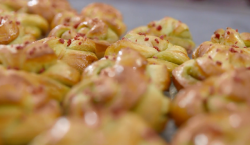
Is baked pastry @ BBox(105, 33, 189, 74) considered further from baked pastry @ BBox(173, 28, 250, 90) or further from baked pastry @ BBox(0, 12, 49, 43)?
baked pastry @ BBox(0, 12, 49, 43)

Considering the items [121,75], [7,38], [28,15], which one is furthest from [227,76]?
[28,15]

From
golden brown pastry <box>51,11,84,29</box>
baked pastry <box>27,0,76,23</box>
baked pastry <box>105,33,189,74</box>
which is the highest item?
baked pastry <box>27,0,76,23</box>

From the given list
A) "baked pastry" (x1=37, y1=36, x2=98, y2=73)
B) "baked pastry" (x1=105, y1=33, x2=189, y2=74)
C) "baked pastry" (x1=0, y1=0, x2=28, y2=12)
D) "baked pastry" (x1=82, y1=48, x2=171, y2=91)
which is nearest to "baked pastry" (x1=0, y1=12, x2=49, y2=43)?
"baked pastry" (x1=0, y1=0, x2=28, y2=12)

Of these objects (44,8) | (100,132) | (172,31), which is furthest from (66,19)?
(100,132)

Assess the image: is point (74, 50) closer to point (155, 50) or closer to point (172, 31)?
point (155, 50)

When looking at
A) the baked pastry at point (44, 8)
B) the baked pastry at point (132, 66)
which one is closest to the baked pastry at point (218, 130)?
the baked pastry at point (132, 66)

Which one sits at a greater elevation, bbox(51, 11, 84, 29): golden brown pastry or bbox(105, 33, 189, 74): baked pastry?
bbox(51, 11, 84, 29): golden brown pastry
